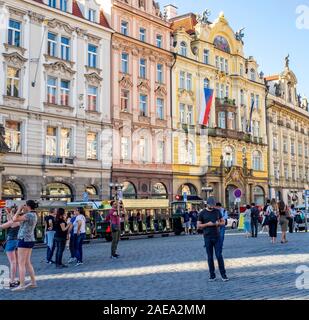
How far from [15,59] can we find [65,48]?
189 inches

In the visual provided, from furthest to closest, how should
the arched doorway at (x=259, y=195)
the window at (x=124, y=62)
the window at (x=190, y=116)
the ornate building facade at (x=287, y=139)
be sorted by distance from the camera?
1. the ornate building facade at (x=287, y=139)
2. the arched doorway at (x=259, y=195)
3. the window at (x=190, y=116)
4. the window at (x=124, y=62)

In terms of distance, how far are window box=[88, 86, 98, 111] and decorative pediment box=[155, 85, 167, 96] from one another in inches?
286

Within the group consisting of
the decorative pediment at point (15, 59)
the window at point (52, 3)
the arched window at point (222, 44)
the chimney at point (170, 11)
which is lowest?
the decorative pediment at point (15, 59)

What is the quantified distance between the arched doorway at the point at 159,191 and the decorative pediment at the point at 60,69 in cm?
1219

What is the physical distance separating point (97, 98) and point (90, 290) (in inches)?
1181

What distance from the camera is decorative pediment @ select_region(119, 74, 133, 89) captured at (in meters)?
41.5

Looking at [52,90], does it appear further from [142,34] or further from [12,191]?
[142,34]

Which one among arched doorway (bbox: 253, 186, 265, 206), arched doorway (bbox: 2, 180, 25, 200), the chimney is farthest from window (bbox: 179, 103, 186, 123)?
arched doorway (bbox: 2, 180, 25, 200)

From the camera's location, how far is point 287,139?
66188 mm

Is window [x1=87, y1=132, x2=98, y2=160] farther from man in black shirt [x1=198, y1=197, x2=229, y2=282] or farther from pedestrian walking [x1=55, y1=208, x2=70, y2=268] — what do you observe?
man in black shirt [x1=198, y1=197, x2=229, y2=282]

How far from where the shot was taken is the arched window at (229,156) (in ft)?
172

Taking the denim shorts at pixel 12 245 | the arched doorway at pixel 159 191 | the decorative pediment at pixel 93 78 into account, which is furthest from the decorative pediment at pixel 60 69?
the denim shorts at pixel 12 245

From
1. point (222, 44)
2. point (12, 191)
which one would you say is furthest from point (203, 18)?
point (12, 191)

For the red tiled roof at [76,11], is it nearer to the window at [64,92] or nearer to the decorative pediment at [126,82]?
the window at [64,92]
